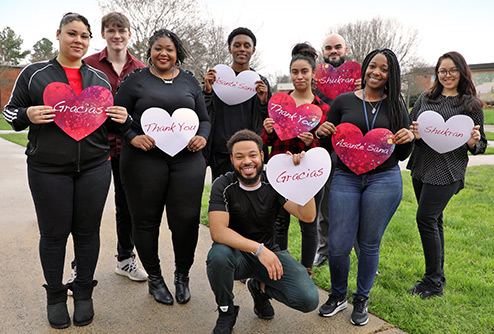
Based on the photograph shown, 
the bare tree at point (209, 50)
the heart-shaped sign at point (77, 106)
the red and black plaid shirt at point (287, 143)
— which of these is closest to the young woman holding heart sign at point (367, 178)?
the red and black plaid shirt at point (287, 143)

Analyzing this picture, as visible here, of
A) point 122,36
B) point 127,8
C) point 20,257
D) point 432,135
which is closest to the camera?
point 432,135

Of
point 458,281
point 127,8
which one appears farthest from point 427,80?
point 458,281

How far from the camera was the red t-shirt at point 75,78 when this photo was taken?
2.45 meters

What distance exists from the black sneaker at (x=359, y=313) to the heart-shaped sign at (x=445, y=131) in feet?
4.10

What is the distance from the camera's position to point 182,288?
2.94 meters

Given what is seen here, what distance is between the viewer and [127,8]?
A: 59.9 ft

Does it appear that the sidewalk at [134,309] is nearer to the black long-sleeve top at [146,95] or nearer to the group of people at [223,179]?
the group of people at [223,179]

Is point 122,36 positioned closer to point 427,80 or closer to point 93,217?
point 93,217

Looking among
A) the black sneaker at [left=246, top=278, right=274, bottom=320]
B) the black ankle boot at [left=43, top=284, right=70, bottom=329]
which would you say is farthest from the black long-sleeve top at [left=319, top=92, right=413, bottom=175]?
the black ankle boot at [left=43, top=284, right=70, bottom=329]

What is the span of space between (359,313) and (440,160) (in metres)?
1.28

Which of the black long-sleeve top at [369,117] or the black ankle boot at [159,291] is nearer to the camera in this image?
the black long-sleeve top at [369,117]

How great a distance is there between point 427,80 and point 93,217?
1613 inches

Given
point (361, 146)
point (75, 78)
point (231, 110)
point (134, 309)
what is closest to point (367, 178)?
point (361, 146)

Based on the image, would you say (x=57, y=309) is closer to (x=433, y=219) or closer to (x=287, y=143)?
(x=287, y=143)
